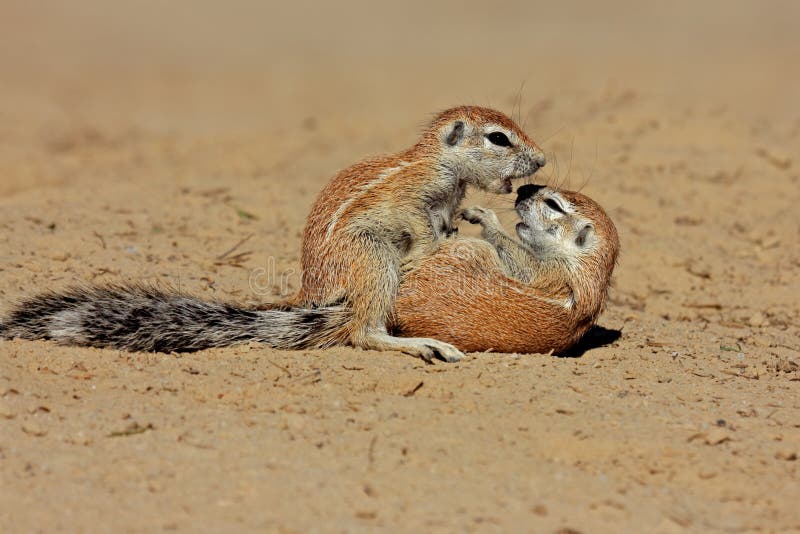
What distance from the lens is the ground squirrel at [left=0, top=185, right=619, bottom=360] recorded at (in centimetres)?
553

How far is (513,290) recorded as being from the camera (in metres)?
5.88

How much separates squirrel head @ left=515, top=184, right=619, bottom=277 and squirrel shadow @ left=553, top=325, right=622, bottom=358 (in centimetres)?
52


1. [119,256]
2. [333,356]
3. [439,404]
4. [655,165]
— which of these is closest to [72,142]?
[119,256]

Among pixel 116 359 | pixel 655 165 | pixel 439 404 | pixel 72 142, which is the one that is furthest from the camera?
pixel 72 142

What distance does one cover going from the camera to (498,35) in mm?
22516

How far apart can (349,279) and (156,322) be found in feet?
3.95

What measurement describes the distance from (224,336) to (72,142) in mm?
8626

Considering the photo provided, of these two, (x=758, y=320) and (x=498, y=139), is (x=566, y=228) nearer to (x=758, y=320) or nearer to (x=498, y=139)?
(x=498, y=139)

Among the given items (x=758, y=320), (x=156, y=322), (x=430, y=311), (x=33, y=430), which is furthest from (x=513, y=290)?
(x=33, y=430)

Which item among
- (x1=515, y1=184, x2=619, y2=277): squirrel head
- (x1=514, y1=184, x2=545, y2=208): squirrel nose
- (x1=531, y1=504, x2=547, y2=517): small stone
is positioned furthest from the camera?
(x1=514, y1=184, x2=545, y2=208): squirrel nose

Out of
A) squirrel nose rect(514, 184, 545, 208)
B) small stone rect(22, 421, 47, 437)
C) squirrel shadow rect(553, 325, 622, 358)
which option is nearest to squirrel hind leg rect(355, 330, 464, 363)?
squirrel shadow rect(553, 325, 622, 358)

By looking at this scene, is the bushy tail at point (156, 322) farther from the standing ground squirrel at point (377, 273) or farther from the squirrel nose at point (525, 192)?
the squirrel nose at point (525, 192)

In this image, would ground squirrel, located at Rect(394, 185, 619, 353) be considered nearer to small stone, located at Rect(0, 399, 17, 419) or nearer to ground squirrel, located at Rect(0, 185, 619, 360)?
ground squirrel, located at Rect(0, 185, 619, 360)

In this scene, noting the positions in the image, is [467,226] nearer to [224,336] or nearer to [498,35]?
[224,336]
